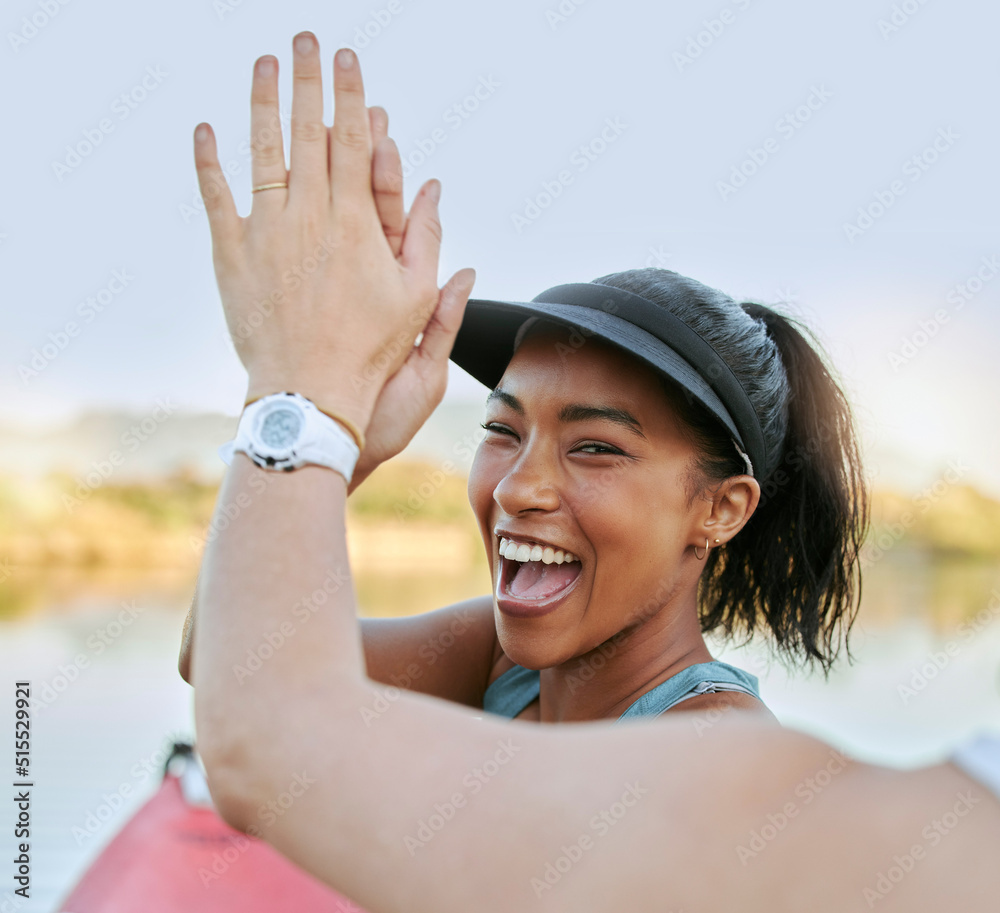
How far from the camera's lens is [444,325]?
1140mm

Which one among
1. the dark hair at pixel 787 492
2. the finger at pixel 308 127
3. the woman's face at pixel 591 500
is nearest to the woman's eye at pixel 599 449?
the woman's face at pixel 591 500

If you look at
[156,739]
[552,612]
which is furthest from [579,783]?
[156,739]

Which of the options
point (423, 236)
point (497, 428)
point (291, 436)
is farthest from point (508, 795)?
point (497, 428)

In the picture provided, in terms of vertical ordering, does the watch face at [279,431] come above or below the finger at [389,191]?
below

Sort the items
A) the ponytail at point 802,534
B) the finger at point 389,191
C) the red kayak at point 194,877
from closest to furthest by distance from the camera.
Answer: the finger at point 389,191 < the red kayak at point 194,877 < the ponytail at point 802,534

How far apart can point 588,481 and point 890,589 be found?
25.1 m

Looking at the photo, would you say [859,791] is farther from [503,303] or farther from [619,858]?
[503,303]

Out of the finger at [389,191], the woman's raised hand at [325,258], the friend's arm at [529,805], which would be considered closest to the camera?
the friend's arm at [529,805]

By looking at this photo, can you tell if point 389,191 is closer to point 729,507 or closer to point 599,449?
point 599,449

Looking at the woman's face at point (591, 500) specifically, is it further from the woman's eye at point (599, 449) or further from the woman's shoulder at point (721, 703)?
the woman's shoulder at point (721, 703)

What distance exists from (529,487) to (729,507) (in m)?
0.45

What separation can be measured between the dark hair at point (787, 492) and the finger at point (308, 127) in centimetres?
107

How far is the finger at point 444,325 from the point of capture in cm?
113

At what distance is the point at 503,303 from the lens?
1985 mm
